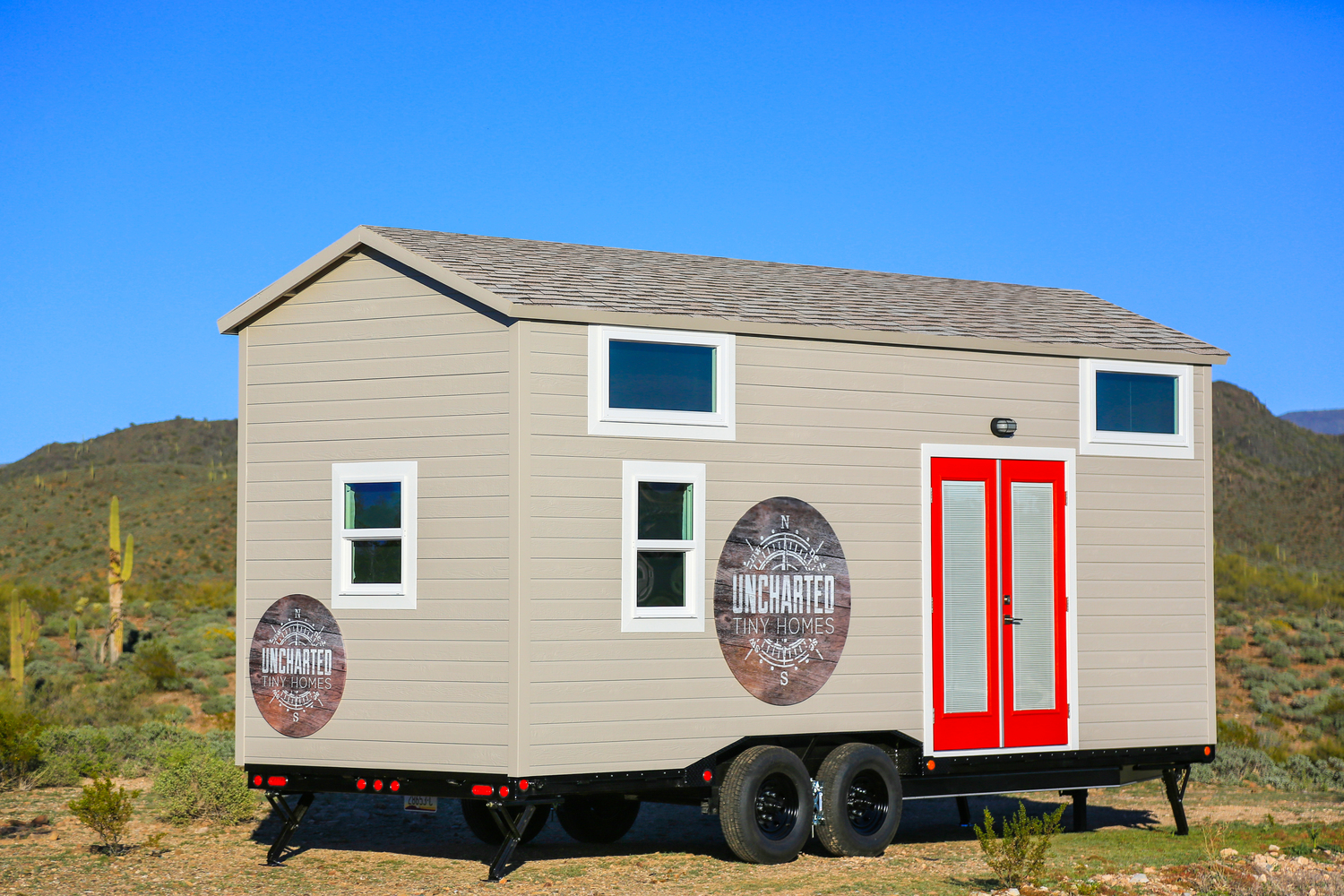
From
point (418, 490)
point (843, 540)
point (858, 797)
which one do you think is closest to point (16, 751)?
point (418, 490)

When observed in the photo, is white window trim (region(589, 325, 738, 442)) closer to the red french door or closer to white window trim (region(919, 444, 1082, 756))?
white window trim (region(919, 444, 1082, 756))

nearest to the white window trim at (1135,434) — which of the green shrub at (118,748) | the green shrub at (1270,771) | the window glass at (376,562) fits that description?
the window glass at (376,562)

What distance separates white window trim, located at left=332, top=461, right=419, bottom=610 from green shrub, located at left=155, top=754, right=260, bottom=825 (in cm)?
367

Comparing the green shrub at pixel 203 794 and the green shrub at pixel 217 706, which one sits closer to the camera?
the green shrub at pixel 203 794

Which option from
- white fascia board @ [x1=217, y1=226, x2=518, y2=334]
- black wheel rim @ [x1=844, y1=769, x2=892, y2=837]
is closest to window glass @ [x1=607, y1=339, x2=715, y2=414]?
white fascia board @ [x1=217, y1=226, x2=518, y2=334]

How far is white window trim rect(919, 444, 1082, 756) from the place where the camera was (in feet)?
36.9

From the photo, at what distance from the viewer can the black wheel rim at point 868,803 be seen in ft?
35.7

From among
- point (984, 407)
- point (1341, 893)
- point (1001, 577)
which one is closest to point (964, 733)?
point (1001, 577)

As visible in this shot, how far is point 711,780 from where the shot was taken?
1012cm

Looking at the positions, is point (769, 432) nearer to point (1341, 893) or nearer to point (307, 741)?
point (307, 741)

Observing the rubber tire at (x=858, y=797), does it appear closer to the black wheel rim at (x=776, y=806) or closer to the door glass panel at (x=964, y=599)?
the black wheel rim at (x=776, y=806)

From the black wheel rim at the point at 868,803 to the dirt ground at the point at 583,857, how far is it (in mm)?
309

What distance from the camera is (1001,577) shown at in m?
11.6

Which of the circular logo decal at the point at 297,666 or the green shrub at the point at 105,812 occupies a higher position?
the circular logo decal at the point at 297,666
